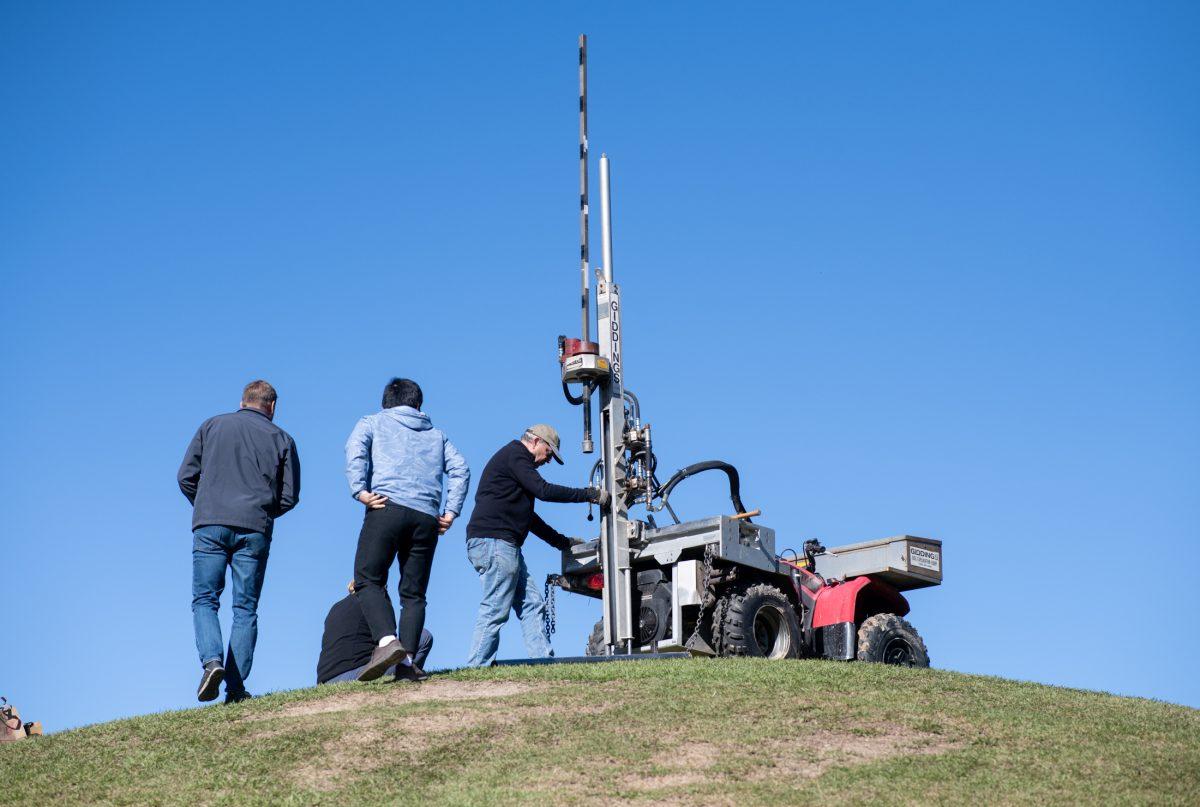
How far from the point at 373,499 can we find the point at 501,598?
6.26 ft

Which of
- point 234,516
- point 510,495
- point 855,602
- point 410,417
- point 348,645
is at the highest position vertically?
point 410,417

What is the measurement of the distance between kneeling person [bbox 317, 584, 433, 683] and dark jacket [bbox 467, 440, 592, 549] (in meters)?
1.37

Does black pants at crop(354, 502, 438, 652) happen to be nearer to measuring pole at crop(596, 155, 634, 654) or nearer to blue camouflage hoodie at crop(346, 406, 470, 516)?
blue camouflage hoodie at crop(346, 406, 470, 516)

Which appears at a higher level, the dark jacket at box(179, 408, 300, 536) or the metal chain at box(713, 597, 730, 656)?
the dark jacket at box(179, 408, 300, 536)

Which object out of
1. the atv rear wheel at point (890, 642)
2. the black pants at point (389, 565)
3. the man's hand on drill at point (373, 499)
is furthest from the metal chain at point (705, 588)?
the man's hand on drill at point (373, 499)

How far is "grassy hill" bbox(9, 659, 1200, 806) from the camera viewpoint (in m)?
8.05

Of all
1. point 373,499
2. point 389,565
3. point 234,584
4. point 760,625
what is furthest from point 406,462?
point 760,625

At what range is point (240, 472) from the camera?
33.9 feet

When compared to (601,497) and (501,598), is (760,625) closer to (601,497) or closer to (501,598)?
(601,497)

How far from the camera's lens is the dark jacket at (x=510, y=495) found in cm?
1222

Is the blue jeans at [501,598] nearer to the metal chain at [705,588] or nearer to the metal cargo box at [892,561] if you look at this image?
the metal chain at [705,588]

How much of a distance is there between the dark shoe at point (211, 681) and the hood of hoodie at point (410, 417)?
2.29 meters

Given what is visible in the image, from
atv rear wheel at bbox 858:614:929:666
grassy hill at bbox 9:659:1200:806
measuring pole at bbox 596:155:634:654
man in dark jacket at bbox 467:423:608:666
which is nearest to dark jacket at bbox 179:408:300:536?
grassy hill at bbox 9:659:1200:806

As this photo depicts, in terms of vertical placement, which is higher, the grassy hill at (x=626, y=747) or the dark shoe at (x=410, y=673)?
the dark shoe at (x=410, y=673)
